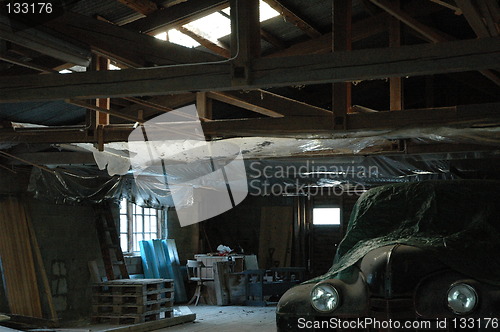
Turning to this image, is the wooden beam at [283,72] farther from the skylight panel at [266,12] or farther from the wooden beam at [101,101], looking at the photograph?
the skylight panel at [266,12]

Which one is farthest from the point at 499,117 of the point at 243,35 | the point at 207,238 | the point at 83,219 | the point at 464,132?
the point at 207,238

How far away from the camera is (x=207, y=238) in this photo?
17594 millimetres

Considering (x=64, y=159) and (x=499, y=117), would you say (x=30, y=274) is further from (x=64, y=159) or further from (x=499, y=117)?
(x=499, y=117)

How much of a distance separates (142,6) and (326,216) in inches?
440

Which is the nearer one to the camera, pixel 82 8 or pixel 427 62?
pixel 427 62

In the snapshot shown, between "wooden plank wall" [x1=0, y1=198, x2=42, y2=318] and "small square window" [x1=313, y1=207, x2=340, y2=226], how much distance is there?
8.43 metres

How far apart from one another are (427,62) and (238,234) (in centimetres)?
1358

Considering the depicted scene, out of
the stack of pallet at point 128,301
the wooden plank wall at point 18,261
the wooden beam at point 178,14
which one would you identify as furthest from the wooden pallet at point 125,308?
the wooden beam at point 178,14

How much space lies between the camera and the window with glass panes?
14.8 m

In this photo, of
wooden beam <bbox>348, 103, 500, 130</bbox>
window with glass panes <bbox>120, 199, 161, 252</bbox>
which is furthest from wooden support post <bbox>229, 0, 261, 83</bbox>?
window with glass panes <bbox>120, 199, 161, 252</bbox>

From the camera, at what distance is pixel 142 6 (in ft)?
24.2

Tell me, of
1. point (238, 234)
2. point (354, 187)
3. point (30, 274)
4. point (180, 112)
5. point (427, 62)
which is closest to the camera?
point (427, 62)

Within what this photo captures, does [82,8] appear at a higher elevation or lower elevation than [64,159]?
higher

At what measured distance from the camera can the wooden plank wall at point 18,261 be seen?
1069cm
